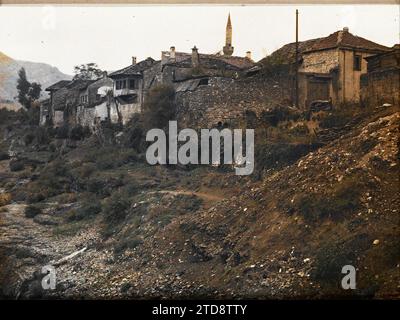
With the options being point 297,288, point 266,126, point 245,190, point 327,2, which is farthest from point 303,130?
point 297,288

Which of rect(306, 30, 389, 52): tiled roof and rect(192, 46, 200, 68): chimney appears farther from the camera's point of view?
rect(192, 46, 200, 68): chimney

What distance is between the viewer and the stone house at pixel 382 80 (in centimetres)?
1462

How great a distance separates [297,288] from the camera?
11555mm

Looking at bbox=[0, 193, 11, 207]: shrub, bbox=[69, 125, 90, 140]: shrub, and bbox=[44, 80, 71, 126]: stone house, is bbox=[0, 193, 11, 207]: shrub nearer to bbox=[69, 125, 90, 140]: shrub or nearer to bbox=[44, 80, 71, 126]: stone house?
bbox=[69, 125, 90, 140]: shrub

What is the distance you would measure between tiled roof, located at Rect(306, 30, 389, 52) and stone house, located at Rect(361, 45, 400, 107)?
0.32 metres

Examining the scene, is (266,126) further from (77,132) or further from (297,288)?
(77,132)

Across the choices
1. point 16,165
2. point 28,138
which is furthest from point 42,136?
point 16,165

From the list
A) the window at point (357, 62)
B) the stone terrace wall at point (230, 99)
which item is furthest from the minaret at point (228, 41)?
the window at point (357, 62)

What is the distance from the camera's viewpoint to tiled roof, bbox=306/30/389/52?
15016 millimetres

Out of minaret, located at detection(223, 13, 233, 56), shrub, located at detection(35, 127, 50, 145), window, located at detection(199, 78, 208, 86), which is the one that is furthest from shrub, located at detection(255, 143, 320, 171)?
shrub, located at detection(35, 127, 50, 145)

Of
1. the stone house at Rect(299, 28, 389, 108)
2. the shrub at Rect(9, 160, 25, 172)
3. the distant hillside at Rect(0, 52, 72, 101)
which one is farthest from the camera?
the shrub at Rect(9, 160, 25, 172)

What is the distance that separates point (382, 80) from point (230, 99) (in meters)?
4.53

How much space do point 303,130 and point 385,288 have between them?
5.17 metres

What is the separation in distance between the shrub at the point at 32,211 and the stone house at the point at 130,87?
17.2 feet
